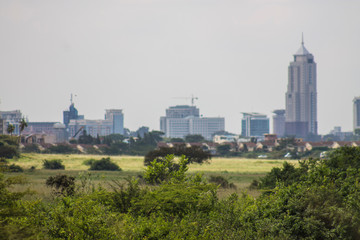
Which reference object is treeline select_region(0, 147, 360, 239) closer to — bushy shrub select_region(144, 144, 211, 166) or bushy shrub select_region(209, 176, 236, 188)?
bushy shrub select_region(209, 176, 236, 188)

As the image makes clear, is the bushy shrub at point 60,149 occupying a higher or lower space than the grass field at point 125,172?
higher

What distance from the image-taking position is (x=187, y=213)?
24641mm

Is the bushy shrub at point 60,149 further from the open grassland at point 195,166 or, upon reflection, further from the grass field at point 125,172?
the grass field at point 125,172

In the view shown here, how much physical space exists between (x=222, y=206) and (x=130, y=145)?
16796 centimetres

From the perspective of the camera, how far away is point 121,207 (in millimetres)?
25469

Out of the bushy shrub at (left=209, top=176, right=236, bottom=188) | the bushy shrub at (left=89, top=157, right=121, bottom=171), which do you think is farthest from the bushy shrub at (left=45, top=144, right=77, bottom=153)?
the bushy shrub at (left=209, top=176, right=236, bottom=188)

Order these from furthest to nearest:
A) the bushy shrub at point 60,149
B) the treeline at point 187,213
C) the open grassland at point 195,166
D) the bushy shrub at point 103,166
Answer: the bushy shrub at point 60,149 < the bushy shrub at point 103,166 < the open grassland at point 195,166 < the treeline at point 187,213

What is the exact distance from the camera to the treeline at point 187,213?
19.3m

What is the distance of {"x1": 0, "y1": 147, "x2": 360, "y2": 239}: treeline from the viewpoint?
19312 mm

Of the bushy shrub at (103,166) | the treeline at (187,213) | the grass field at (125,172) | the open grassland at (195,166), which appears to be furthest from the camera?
the bushy shrub at (103,166)

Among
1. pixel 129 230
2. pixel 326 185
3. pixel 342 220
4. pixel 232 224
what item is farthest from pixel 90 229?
pixel 326 185

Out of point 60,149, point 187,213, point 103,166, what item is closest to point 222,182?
point 187,213

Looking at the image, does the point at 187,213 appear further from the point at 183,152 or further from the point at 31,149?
the point at 31,149

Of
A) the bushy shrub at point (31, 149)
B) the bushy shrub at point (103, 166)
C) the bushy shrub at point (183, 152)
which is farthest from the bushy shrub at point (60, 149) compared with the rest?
the bushy shrub at point (183, 152)
